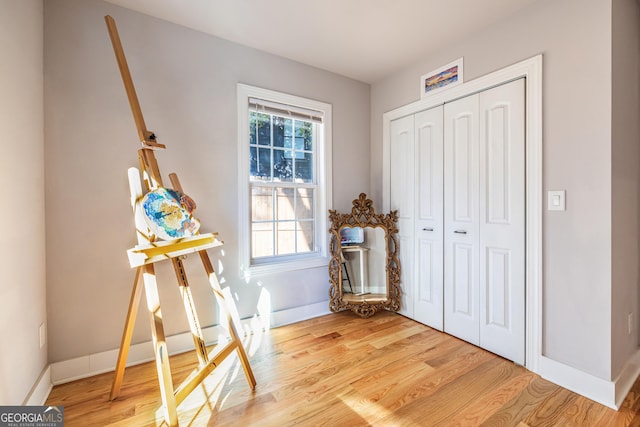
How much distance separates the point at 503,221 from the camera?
2232 millimetres

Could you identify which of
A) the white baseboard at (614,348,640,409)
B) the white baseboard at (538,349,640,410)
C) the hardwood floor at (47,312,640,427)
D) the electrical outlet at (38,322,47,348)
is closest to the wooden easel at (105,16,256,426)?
the hardwood floor at (47,312,640,427)

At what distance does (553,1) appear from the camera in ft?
6.39

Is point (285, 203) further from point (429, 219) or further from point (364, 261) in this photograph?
point (429, 219)

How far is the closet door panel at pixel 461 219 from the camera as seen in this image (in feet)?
7.97

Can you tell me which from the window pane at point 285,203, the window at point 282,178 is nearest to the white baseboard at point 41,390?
the window at point 282,178

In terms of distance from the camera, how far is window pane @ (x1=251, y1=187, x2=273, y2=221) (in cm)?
277

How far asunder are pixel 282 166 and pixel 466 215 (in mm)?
1786

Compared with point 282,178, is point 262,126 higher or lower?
higher

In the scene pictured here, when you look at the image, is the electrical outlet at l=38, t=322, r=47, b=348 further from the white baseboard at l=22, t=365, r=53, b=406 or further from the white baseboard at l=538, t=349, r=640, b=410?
the white baseboard at l=538, t=349, r=640, b=410

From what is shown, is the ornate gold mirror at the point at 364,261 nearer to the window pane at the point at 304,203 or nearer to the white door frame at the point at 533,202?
the window pane at the point at 304,203

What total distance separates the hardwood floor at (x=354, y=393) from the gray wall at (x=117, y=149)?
1.50ft

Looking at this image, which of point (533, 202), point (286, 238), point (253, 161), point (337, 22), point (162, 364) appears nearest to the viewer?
point (162, 364)

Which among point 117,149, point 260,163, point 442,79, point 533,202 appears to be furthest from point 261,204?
point 533,202

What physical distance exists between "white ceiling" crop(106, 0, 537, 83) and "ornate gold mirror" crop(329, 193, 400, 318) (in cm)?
146
